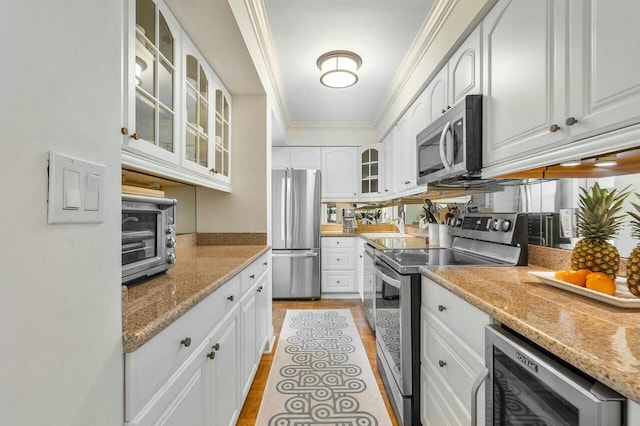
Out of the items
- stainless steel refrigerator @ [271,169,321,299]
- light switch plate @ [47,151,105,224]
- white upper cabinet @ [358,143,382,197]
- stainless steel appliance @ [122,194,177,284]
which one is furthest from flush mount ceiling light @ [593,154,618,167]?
stainless steel refrigerator @ [271,169,321,299]

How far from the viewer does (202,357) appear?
1.07 meters

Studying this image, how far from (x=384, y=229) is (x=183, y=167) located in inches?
133

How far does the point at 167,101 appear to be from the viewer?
149cm

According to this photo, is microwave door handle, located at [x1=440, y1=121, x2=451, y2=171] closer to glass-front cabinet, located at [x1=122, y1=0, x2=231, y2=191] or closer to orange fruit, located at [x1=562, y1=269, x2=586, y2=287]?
orange fruit, located at [x1=562, y1=269, x2=586, y2=287]

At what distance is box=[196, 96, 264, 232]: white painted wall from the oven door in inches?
46.9

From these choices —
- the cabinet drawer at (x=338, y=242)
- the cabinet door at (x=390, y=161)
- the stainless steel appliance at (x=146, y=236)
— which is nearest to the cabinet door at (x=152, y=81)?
the stainless steel appliance at (x=146, y=236)

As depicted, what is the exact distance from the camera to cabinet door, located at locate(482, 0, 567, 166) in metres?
1.10

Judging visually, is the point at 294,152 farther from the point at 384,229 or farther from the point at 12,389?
the point at 12,389

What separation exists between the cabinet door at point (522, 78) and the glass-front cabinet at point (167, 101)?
1.60 meters

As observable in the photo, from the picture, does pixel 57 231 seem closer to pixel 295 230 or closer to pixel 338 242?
pixel 295 230

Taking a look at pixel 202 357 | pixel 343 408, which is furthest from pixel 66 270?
pixel 343 408

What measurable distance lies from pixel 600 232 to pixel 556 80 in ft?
1.90

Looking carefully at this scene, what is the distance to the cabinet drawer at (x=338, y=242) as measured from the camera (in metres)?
4.08

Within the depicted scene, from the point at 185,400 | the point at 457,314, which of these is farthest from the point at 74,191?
the point at 457,314
